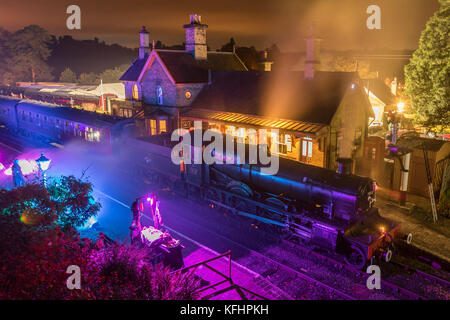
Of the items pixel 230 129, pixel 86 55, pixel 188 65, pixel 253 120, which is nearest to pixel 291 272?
pixel 253 120

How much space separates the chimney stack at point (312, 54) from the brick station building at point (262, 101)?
0.07 m

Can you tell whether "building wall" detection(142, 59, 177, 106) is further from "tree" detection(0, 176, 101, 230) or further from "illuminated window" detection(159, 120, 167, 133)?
"tree" detection(0, 176, 101, 230)

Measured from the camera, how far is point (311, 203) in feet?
43.7

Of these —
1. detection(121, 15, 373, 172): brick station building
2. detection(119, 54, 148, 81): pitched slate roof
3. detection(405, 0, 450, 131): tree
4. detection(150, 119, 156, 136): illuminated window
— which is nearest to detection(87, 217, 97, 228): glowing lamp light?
detection(121, 15, 373, 172): brick station building

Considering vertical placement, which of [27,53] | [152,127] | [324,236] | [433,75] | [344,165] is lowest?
[324,236]

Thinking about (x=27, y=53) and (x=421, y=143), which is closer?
(x=421, y=143)

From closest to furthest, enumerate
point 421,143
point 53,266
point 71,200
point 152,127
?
point 53,266
point 71,200
point 421,143
point 152,127

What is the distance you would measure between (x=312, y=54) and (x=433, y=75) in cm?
767

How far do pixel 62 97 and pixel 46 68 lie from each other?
32329mm

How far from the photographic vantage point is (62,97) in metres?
54.9

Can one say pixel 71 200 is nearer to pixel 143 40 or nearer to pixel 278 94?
A: pixel 278 94

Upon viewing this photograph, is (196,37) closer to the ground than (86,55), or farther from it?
closer to the ground

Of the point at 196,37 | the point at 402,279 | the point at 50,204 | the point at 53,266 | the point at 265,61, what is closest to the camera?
the point at 53,266

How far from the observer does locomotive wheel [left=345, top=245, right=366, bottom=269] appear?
11.9 m
